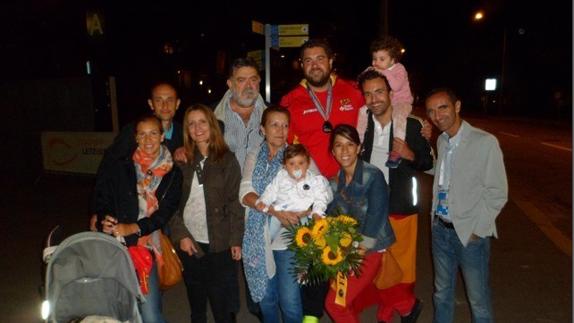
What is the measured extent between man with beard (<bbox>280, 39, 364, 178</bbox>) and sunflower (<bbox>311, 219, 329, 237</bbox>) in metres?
0.84

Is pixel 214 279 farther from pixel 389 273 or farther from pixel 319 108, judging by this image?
pixel 319 108

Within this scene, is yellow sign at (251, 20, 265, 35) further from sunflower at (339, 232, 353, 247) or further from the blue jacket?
sunflower at (339, 232, 353, 247)

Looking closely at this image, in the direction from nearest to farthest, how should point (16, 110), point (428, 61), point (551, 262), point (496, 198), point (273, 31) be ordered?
point (496, 198) → point (551, 262) → point (273, 31) → point (16, 110) → point (428, 61)

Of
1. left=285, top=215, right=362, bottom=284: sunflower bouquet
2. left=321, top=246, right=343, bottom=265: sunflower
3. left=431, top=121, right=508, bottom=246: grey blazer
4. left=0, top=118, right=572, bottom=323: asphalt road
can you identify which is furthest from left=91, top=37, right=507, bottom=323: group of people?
left=0, top=118, right=572, bottom=323: asphalt road

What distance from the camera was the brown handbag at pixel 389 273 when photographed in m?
3.83

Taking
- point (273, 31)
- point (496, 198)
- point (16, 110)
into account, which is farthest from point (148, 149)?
point (16, 110)

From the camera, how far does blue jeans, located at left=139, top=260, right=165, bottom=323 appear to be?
3539 millimetres

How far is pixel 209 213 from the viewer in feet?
12.1

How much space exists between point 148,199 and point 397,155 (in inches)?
72.1

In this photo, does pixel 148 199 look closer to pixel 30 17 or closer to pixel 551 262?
pixel 551 262

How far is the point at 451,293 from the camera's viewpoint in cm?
374

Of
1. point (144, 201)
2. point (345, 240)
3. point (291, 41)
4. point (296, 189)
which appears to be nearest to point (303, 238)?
point (345, 240)

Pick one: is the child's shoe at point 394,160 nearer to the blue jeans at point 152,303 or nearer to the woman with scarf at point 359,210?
the woman with scarf at point 359,210

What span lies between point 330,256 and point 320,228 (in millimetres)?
192
